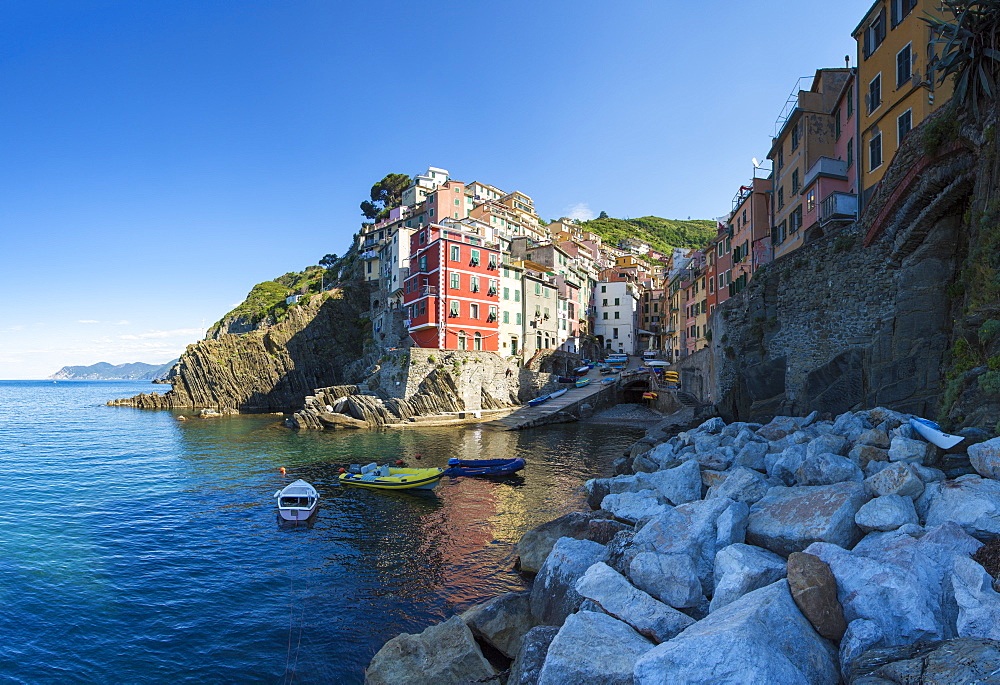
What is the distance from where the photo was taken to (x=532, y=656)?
23.5ft

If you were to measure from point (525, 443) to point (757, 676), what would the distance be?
35.8 meters

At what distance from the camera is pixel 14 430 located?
192 feet

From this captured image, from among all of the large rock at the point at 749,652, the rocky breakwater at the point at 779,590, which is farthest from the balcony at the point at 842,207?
the large rock at the point at 749,652

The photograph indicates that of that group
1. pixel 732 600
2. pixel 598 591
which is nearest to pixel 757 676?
pixel 732 600

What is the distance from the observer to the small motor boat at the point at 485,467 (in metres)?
28.8

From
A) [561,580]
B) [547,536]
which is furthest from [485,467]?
[561,580]

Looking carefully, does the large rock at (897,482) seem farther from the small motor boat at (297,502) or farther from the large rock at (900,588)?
the small motor boat at (297,502)

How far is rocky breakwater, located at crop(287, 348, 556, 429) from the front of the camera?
5091cm

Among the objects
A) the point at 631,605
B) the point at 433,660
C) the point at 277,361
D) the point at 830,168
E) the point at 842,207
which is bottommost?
the point at 433,660

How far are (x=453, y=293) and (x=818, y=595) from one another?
5353 cm

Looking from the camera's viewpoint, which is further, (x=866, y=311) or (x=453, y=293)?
(x=453, y=293)

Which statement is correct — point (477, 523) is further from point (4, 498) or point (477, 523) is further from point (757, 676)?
point (4, 498)

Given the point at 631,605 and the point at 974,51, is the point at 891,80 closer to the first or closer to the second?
the point at 974,51

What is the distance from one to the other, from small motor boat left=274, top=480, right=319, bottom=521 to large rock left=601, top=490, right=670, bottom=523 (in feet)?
42.4
